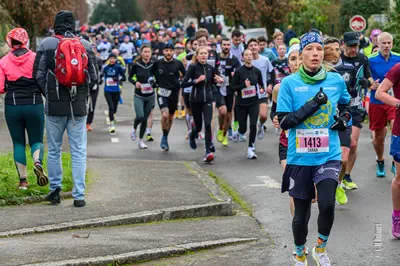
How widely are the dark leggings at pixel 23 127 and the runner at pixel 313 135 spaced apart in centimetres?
438

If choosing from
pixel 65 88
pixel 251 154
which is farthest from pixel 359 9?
pixel 65 88

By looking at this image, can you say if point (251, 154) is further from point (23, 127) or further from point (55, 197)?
point (55, 197)

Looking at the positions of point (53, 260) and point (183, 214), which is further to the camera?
point (183, 214)

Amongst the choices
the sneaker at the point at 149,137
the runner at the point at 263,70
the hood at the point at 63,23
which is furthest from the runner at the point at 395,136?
the sneaker at the point at 149,137

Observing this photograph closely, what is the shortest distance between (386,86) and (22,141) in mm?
4524

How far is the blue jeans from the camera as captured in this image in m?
10.1

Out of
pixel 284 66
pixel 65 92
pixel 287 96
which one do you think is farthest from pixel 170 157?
pixel 287 96

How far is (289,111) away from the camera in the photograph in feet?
24.1

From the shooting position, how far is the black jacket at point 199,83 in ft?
50.0

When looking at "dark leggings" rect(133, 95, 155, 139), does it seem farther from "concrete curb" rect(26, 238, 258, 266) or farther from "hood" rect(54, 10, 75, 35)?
"concrete curb" rect(26, 238, 258, 266)

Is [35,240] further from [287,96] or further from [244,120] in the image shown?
[244,120]

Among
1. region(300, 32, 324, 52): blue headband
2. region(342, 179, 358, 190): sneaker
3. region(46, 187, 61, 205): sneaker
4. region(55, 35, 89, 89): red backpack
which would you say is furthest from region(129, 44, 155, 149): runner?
region(300, 32, 324, 52): blue headband

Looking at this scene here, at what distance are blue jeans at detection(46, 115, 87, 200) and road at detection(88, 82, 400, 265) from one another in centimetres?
200

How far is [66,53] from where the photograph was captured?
976 cm
